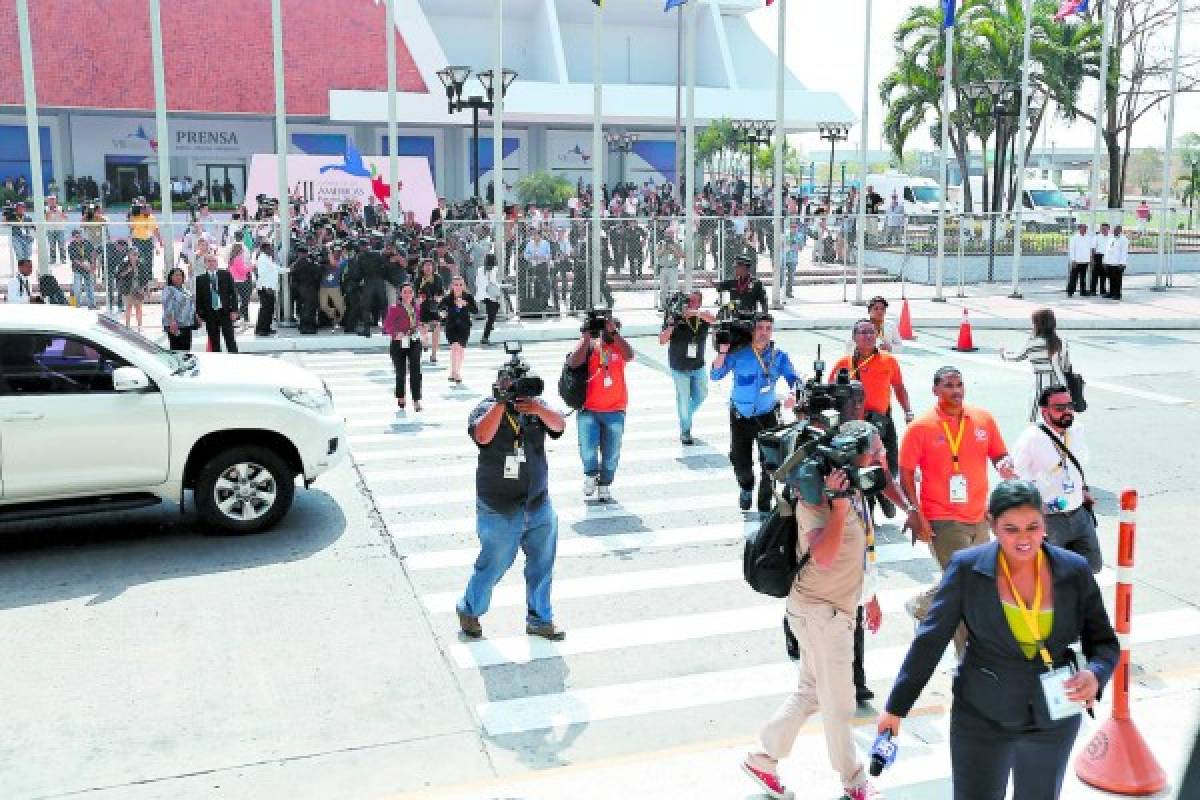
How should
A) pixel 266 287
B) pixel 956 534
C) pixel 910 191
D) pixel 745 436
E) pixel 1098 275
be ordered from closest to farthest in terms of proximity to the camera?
pixel 956 534 < pixel 745 436 < pixel 266 287 < pixel 1098 275 < pixel 910 191

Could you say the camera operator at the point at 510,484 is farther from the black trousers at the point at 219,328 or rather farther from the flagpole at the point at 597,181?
the flagpole at the point at 597,181

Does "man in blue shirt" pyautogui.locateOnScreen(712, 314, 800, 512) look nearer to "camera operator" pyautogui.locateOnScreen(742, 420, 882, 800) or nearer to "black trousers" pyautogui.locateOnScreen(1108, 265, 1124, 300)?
"camera operator" pyautogui.locateOnScreen(742, 420, 882, 800)

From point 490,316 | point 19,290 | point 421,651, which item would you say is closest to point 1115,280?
point 490,316

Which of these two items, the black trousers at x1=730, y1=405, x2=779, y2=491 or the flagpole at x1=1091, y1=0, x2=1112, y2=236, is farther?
the flagpole at x1=1091, y1=0, x2=1112, y2=236

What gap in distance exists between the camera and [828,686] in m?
5.43

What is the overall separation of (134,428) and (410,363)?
228 inches

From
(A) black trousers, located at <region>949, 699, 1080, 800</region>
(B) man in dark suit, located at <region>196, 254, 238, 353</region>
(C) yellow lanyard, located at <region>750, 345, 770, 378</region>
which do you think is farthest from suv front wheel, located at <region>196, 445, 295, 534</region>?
(B) man in dark suit, located at <region>196, 254, 238, 353</region>

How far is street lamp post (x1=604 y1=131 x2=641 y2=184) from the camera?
51.0m

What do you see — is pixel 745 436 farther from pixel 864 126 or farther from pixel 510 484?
pixel 864 126

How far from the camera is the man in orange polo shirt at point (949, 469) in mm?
7336

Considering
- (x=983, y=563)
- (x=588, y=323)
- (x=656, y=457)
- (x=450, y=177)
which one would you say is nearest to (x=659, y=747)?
(x=983, y=563)

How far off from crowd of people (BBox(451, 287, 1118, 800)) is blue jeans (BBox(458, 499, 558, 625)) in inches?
0.5

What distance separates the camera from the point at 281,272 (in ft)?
75.3

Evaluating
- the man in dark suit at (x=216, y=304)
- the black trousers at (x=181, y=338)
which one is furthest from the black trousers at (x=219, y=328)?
the black trousers at (x=181, y=338)
